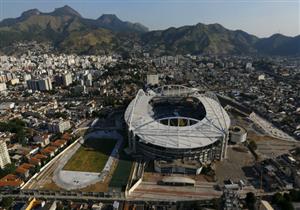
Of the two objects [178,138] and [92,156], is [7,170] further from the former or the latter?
[178,138]

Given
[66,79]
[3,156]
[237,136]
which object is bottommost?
[3,156]

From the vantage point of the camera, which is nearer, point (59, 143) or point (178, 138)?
point (178, 138)

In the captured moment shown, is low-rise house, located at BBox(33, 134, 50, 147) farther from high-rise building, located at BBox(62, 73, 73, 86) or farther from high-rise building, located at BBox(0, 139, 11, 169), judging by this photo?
high-rise building, located at BBox(62, 73, 73, 86)

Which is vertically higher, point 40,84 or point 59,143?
point 40,84

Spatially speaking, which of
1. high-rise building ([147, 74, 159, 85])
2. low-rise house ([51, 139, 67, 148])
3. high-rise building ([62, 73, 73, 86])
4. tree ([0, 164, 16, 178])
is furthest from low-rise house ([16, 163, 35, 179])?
high-rise building ([62, 73, 73, 86])

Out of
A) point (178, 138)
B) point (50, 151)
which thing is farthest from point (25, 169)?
point (178, 138)

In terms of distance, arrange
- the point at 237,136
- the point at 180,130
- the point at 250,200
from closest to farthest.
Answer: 1. the point at 250,200
2. the point at 180,130
3. the point at 237,136

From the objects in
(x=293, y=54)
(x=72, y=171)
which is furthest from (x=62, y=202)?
(x=293, y=54)

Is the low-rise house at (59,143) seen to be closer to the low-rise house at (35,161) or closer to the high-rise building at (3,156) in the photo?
the low-rise house at (35,161)
